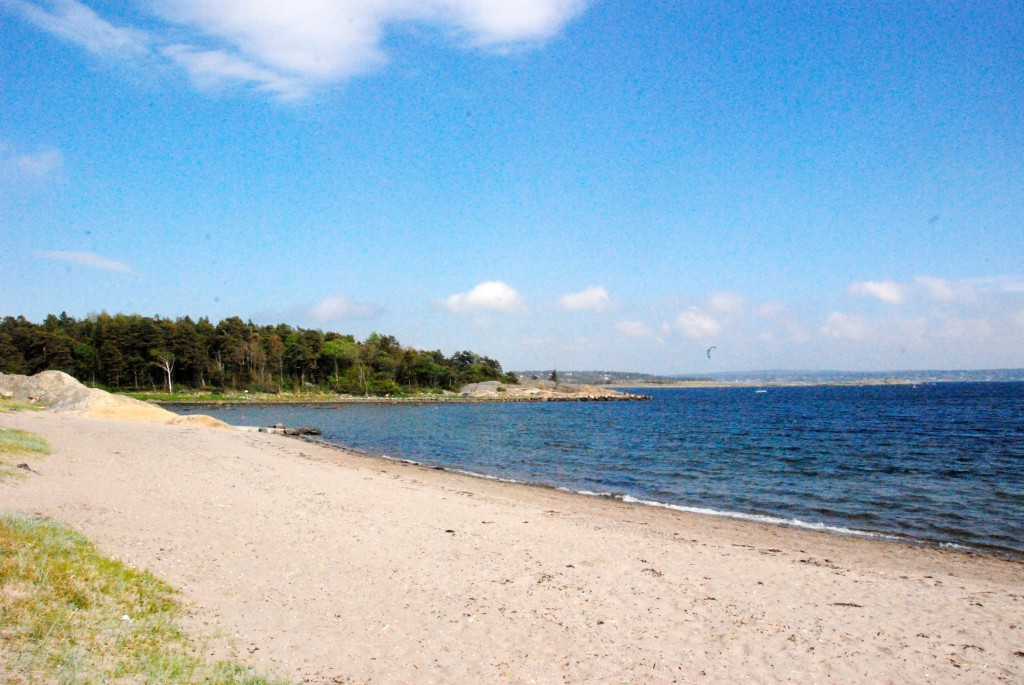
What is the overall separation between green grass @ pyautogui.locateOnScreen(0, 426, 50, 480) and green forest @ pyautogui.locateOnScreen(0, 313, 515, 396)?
256 ft

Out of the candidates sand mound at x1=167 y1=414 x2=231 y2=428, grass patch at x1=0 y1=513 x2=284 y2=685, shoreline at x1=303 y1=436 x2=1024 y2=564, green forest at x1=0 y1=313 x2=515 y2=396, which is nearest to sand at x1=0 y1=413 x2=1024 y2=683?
grass patch at x1=0 y1=513 x2=284 y2=685

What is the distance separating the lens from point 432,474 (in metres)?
25.4

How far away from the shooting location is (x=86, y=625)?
19.3 ft

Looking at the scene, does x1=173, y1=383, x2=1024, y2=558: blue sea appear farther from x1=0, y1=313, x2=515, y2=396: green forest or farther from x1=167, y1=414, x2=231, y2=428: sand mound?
x1=0, y1=313, x2=515, y2=396: green forest

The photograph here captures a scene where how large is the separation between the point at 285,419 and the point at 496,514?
5074 centimetres

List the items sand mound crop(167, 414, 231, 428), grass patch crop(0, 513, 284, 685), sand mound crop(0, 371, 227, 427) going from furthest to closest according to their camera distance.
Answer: sand mound crop(0, 371, 227, 427) < sand mound crop(167, 414, 231, 428) < grass patch crop(0, 513, 284, 685)

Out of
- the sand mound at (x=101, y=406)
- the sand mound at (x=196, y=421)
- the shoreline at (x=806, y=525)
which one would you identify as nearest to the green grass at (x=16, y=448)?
the shoreline at (x=806, y=525)

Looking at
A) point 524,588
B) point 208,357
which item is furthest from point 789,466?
point 208,357

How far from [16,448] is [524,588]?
16.1 meters

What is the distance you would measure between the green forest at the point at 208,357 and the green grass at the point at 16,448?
7811 centimetres

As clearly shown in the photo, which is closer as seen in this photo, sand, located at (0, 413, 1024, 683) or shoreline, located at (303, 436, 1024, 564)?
sand, located at (0, 413, 1024, 683)

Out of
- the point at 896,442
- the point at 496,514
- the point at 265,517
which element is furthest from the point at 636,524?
the point at 896,442

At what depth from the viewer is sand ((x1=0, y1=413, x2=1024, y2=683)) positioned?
22.9 ft

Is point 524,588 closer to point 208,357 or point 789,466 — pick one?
point 789,466
